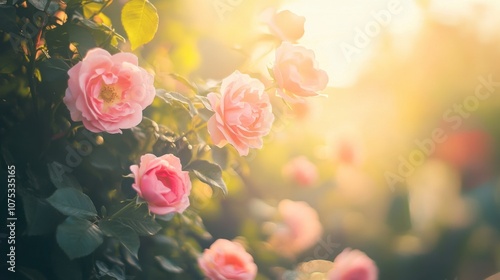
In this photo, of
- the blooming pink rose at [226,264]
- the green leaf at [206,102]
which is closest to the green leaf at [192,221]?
the blooming pink rose at [226,264]

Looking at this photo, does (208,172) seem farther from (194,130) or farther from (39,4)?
(39,4)

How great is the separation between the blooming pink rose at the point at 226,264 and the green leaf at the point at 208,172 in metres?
0.32

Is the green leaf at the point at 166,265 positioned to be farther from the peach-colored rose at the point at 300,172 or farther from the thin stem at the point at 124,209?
the peach-colored rose at the point at 300,172

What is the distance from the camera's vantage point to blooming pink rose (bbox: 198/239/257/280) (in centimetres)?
117

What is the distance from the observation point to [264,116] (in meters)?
0.91

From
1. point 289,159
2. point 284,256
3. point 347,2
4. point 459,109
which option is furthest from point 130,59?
point 459,109

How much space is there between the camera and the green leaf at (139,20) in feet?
2.91

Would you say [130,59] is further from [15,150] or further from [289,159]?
[289,159]

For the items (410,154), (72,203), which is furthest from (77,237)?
(410,154)

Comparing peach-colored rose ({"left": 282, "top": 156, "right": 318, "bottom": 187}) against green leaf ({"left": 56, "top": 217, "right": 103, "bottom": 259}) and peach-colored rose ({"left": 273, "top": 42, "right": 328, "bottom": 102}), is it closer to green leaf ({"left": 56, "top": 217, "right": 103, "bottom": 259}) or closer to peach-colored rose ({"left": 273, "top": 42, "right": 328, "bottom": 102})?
peach-colored rose ({"left": 273, "top": 42, "right": 328, "bottom": 102})

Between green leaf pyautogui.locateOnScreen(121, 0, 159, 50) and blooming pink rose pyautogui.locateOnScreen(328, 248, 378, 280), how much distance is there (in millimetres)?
1111

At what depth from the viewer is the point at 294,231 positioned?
6.19 ft

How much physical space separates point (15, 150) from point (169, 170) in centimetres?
26

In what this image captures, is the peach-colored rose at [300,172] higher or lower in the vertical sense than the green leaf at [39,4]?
lower
